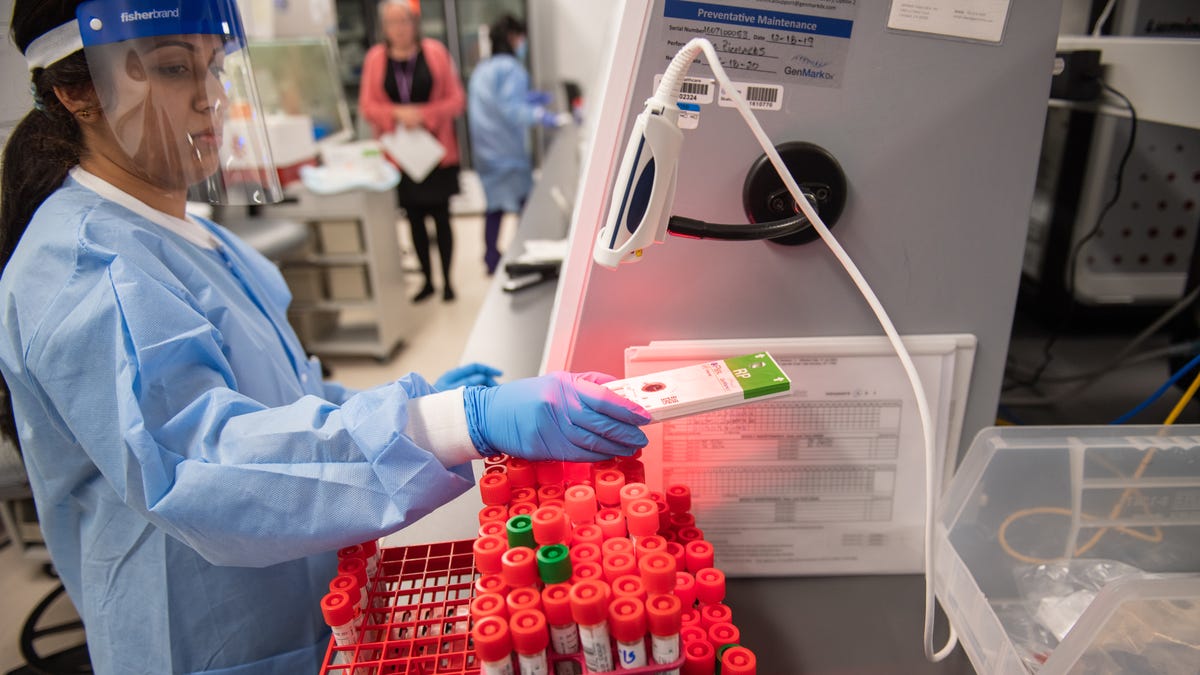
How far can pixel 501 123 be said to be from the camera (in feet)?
14.2

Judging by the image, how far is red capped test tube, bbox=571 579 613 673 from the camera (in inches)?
21.5

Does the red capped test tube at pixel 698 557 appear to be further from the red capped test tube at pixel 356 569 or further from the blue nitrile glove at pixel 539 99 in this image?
the blue nitrile glove at pixel 539 99

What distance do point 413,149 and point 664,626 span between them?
12.1 ft

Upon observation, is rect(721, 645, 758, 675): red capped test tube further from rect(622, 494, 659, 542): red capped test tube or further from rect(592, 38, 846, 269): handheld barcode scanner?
rect(592, 38, 846, 269): handheld barcode scanner

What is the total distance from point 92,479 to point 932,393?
43.1 inches

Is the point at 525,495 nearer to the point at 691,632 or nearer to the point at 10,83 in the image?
the point at 691,632

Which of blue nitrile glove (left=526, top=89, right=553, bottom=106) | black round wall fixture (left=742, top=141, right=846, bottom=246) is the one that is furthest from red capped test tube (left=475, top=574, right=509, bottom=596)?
blue nitrile glove (left=526, top=89, right=553, bottom=106)

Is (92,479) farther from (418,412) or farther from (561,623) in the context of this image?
(561,623)

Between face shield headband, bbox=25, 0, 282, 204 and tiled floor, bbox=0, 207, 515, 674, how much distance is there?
5.68 ft

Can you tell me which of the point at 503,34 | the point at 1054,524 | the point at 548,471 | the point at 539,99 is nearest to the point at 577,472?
the point at 548,471

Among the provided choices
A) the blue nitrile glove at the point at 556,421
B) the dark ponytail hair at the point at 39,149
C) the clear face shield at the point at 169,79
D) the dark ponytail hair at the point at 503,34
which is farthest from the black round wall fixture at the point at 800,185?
the dark ponytail hair at the point at 503,34

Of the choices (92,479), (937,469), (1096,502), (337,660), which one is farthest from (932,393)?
(92,479)

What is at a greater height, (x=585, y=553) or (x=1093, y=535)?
(x=585, y=553)

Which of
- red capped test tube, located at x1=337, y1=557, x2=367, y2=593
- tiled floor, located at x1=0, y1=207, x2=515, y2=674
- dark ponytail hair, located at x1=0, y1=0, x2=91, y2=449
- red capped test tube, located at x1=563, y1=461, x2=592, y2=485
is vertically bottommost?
tiled floor, located at x1=0, y1=207, x2=515, y2=674
